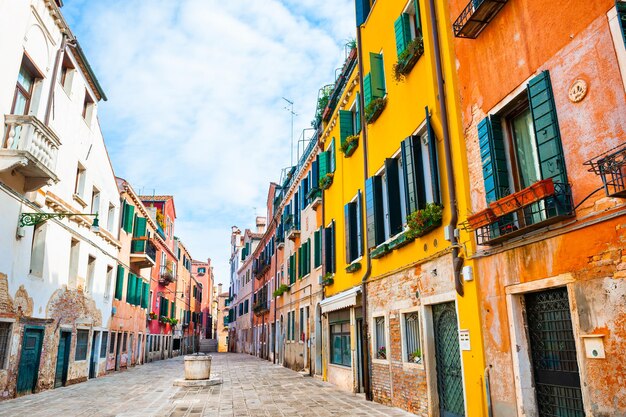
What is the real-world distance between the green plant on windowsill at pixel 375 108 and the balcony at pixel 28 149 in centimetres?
720

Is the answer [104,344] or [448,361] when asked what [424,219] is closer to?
[448,361]

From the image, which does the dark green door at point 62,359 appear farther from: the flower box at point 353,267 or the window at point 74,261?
the flower box at point 353,267

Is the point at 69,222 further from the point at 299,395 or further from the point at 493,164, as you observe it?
the point at 493,164

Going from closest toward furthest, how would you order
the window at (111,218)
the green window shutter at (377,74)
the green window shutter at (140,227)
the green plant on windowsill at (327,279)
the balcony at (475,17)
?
the balcony at (475,17) → the green window shutter at (377,74) → the green plant on windowsill at (327,279) → the window at (111,218) → the green window shutter at (140,227)

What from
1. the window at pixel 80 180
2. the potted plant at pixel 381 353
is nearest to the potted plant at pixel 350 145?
the potted plant at pixel 381 353

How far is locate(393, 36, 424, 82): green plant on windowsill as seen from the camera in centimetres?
821

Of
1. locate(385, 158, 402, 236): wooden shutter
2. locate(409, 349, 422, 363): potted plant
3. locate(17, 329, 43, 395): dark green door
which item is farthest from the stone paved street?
locate(385, 158, 402, 236): wooden shutter

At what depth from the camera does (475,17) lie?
631 cm

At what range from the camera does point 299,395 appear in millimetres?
11133

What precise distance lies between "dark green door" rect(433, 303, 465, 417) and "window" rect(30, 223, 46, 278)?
9.91 metres

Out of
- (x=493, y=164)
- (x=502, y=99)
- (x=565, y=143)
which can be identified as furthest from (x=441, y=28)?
(x=565, y=143)

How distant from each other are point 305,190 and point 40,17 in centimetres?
1094

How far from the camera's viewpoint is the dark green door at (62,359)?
13234 mm

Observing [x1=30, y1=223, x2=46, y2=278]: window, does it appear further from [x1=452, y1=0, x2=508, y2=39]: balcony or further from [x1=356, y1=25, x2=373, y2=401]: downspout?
[x1=452, y1=0, x2=508, y2=39]: balcony
